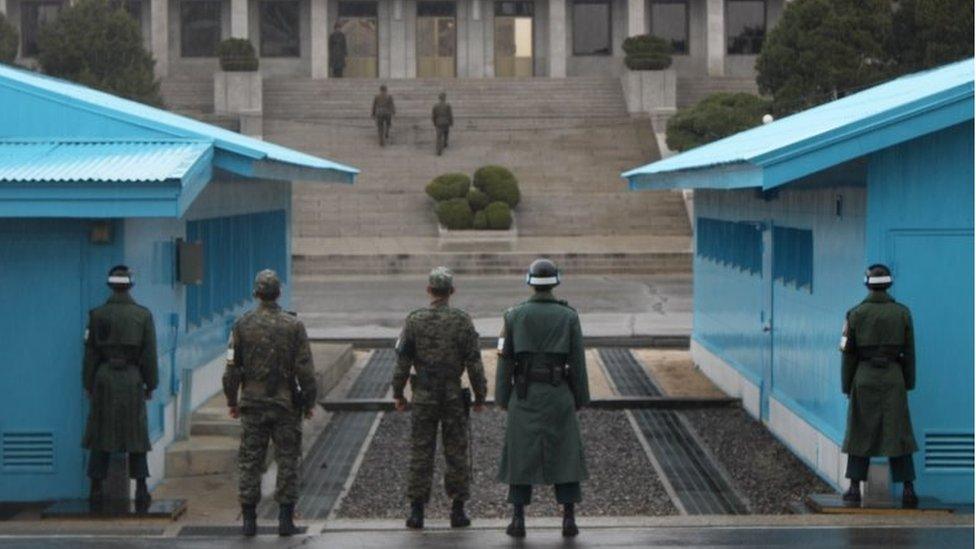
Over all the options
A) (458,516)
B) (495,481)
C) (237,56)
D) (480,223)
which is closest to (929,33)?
(480,223)

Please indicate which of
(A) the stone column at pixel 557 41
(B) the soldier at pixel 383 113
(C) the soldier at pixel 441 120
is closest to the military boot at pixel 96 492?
(C) the soldier at pixel 441 120

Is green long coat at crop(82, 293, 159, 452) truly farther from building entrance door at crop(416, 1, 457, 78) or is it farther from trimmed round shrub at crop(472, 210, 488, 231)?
building entrance door at crop(416, 1, 457, 78)

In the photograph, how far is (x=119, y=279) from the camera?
1236 centimetres

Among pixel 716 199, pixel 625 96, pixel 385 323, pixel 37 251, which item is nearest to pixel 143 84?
pixel 625 96

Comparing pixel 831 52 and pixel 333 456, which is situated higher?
pixel 831 52

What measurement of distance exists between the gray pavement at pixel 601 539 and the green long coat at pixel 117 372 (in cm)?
106

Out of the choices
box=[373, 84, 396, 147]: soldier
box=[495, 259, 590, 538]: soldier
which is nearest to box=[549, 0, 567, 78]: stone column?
box=[373, 84, 396, 147]: soldier

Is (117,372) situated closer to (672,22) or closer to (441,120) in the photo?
(441,120)

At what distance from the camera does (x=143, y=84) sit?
4703cm

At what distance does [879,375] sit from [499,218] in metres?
28.4

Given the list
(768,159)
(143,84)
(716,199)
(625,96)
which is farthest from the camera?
(625,96)

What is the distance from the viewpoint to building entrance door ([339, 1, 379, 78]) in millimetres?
63625

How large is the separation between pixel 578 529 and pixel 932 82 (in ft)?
17.1

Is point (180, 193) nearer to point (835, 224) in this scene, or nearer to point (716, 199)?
point (835, 224)
